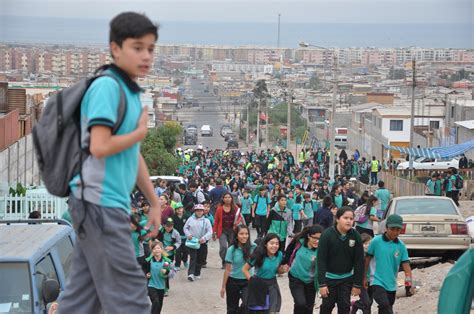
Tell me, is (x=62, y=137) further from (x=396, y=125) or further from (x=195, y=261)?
(x=396, y=125)

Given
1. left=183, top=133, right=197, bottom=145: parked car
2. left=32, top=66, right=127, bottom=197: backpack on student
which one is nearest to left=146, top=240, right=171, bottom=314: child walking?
left=32, top=66, right=127, bottom=197: backpack on student

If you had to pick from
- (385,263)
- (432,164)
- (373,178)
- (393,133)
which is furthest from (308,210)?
(393,133)

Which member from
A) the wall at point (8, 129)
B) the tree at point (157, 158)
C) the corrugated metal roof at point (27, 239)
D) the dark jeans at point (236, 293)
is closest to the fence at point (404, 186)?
the tree at point (157, 158)

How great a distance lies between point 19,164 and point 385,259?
80.2ft

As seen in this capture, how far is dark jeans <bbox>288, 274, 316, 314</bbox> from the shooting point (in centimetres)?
1200

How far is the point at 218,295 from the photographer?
1753 cm

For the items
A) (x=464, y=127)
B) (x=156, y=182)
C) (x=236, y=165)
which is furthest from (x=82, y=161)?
(x=464, y=127)

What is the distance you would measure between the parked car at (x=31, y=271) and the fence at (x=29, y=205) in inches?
456

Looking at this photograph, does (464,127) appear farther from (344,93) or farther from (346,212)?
(344,93)

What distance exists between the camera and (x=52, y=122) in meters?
4.48

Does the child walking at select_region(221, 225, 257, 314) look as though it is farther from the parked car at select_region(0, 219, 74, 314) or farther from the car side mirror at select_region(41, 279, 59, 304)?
the car side mirror at select_region(41, 279, 59, 304)

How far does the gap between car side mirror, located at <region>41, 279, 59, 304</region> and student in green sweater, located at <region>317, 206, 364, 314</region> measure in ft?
12.5

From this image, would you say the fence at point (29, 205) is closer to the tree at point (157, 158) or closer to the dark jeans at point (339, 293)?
the dark jeans at point (339, 293)

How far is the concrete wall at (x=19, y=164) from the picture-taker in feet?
107
